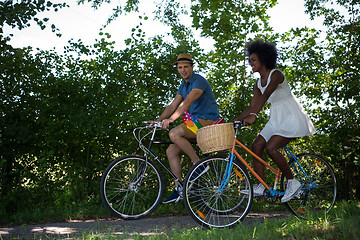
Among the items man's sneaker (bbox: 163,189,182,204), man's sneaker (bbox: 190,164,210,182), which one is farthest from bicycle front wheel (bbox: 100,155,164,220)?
man's sneaker (bbox: 190,164,210,182)

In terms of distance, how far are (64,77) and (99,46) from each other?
80cm

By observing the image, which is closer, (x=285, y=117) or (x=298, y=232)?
(x=298, y=232)

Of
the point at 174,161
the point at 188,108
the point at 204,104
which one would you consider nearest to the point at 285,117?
the point at 204,104

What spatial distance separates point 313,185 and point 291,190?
0.67 meters

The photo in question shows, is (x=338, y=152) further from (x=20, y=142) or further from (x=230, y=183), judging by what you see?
(x=20, y=142)

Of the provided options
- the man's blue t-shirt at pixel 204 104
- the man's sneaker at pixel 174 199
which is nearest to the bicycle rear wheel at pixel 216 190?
the man's sneaker at pixel 174 199

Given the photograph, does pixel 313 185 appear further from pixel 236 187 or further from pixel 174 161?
pixel 174 161

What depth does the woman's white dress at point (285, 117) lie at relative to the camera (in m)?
4.80

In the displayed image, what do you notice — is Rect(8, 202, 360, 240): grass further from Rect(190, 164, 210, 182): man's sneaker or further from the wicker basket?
the wicker basket

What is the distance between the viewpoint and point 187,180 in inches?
170

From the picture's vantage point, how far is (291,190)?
4.75 m

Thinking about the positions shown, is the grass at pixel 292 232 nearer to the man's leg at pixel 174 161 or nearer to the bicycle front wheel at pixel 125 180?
the bicycle front wheel at pixel 125 180

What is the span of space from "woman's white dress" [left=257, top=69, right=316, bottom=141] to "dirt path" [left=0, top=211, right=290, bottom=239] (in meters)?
1.12

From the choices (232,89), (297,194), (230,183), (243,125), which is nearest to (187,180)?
(230,183)
